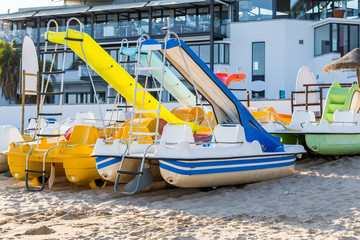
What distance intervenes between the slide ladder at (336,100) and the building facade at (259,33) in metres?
15.2

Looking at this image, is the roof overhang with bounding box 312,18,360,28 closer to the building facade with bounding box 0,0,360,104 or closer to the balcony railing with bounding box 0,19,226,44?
the building facade with bounding box 0,0,360,104

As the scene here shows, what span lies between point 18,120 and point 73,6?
46.9 ft

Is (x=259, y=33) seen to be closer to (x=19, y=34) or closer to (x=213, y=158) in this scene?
(x=19, y=34)

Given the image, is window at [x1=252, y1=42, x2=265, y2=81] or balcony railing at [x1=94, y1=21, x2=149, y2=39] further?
balcony railing at [x1=94, y1=21, x2=149, y2=39]

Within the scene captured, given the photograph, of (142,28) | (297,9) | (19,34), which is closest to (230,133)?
(142,28)

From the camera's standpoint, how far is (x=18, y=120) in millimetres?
23172

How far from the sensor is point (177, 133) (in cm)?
908

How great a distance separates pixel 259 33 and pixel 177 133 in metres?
22.3

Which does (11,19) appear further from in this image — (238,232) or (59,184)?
(238,232)

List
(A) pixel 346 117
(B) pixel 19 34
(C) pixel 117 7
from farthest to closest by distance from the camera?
1. (B) pixel 19 34
2. (C) pixel 117 7
3. (A) pixel 346 117

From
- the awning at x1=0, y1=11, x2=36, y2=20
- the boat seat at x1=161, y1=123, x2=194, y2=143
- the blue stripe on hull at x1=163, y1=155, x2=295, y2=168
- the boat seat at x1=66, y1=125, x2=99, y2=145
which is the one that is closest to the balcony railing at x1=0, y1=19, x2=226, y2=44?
the awning at x1=0, y1=11, x2=36, y2=20

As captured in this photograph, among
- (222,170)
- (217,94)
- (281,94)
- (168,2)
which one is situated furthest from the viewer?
(168,2)

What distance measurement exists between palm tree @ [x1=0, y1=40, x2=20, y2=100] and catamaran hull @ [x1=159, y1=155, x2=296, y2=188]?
2548 cm

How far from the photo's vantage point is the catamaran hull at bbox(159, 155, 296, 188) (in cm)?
790
